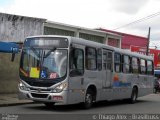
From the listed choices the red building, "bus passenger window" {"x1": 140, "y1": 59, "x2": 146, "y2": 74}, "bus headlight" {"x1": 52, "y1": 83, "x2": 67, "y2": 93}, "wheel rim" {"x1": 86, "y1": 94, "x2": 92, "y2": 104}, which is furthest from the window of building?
the red building

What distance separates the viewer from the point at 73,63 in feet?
55.8

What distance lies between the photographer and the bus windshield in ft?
54.4

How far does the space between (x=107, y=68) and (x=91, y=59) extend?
6.33ft

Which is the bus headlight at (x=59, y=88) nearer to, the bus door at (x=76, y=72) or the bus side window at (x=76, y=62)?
the bus door at (x=76, y=72)

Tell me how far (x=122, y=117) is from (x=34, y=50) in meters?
4.49

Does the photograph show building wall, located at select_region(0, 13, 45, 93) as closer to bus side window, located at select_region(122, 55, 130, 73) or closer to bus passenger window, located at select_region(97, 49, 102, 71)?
bus side window, located at select_region(122, 55, 130, 73)

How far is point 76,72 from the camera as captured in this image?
17.2 m

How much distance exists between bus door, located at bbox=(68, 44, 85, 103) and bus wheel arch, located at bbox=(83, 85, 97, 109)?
59 centimetres

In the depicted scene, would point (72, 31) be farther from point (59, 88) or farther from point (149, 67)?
point (59, 88)

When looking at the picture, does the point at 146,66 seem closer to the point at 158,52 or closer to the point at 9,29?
the point at 9,29

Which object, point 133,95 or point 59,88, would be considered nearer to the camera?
point 59,88

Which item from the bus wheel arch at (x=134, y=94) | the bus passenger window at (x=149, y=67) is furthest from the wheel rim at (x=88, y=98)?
the bus passenger window at (x=149, y=67)

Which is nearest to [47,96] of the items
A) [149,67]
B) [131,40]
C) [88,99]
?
[88,99]

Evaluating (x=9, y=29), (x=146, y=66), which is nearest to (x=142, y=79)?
(x=146, y=66)
